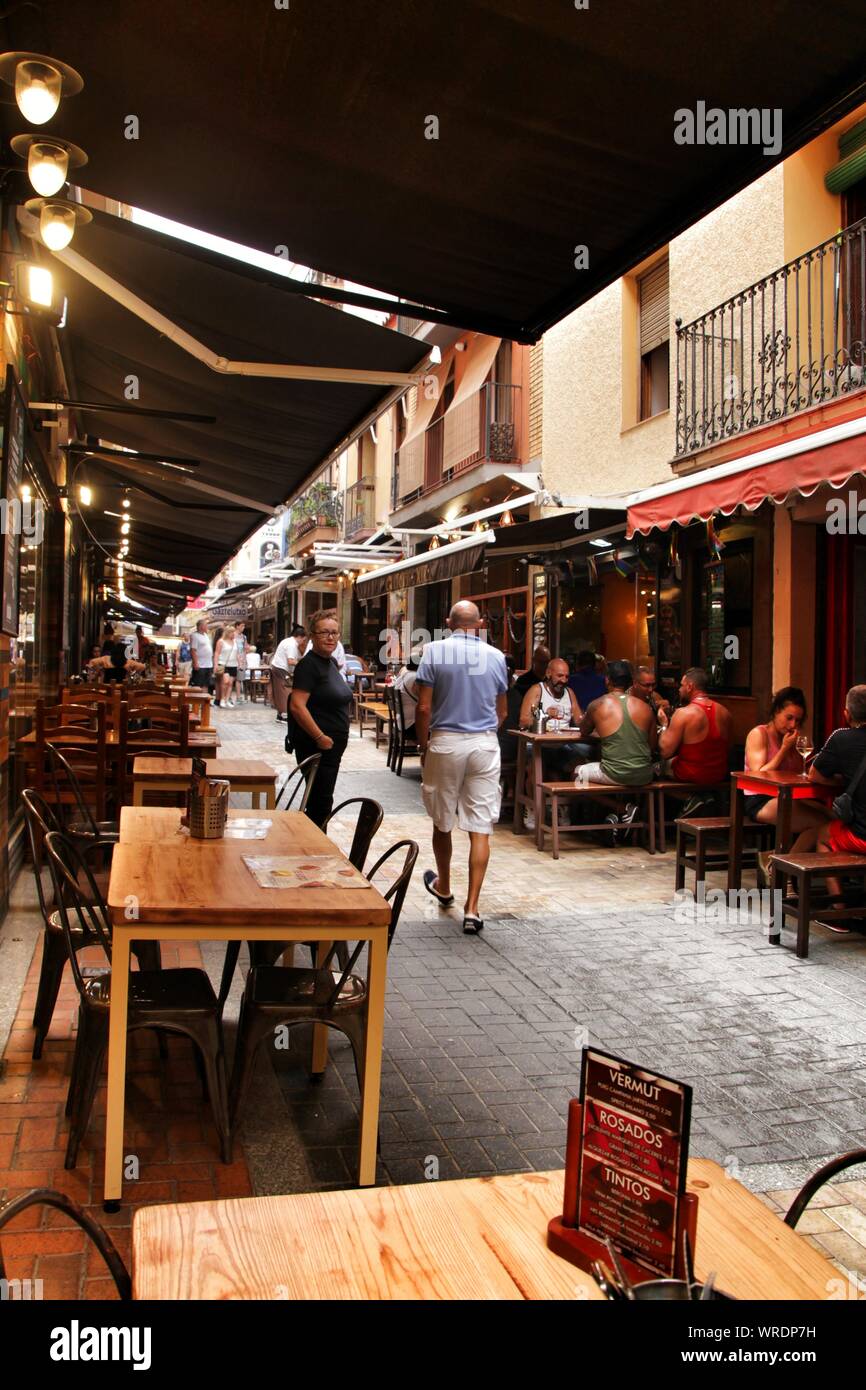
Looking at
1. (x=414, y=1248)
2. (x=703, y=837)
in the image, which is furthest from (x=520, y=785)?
(x=414, y=1248)

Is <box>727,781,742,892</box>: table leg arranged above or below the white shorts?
below

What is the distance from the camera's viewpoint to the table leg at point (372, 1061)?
3.13 m

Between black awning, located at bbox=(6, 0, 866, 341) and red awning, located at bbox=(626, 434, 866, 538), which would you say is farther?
red awning, located at bbox=(626, 434, 866, 538)

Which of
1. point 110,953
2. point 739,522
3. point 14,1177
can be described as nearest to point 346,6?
point 110,953

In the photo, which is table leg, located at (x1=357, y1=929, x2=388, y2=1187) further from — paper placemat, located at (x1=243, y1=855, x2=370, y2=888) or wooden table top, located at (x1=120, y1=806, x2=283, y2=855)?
wooden table top, located at (x1=120, y1=806, x2=283, y2=855)

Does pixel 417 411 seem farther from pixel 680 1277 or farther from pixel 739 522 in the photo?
pixel 680 1277

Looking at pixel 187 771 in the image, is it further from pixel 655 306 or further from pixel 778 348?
pixel 655 306

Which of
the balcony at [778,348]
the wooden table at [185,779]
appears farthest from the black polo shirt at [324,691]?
the balcony at [778,348]

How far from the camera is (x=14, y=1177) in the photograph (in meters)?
3.22

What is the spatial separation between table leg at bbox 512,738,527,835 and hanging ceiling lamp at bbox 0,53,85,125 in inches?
262

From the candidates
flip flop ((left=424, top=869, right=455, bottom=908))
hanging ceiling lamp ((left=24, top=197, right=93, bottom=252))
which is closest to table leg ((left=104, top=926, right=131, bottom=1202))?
hanging ceiling lamp ((left=24, top=197, right=93, bottom=252))

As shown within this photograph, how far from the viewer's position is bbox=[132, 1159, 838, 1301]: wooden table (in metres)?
1.45

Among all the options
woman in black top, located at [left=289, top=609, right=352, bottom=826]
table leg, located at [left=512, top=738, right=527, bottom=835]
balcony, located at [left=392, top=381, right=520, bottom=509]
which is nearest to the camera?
woman in black top, located at [left=289, top=609, right=352, bottom=826]

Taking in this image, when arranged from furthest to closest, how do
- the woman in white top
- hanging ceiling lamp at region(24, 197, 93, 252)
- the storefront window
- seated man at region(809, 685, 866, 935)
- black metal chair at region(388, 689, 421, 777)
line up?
the woman in white top < black metal chair at region(388, 689, 421, 777) < the storefront window < seated man at region(809, 685, 866, 935) < hanging ceiling lamp at region(24, 197, 93, 252)
